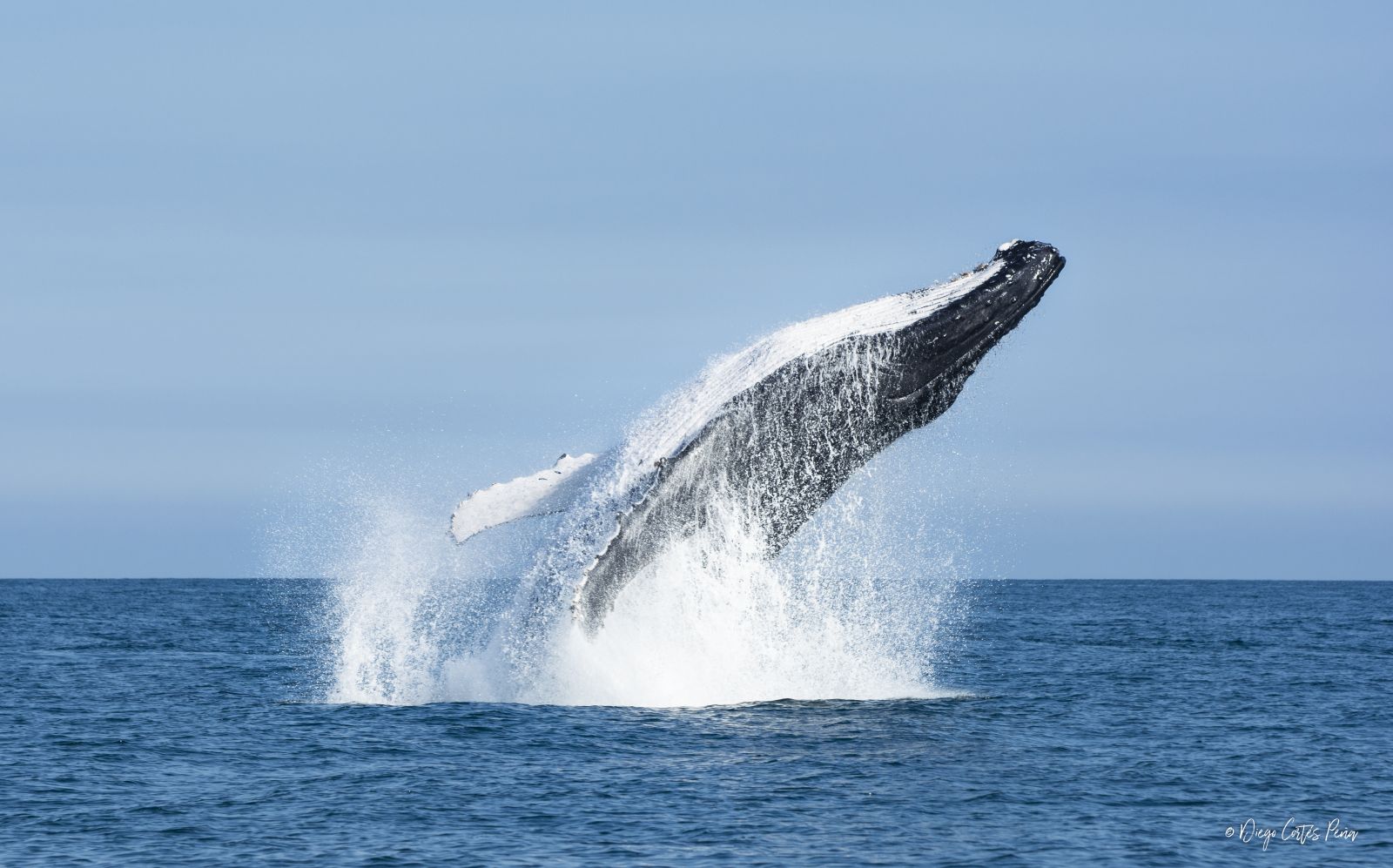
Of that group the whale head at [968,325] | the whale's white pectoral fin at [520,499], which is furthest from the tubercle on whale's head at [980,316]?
the whale's white pectoral fin at [520,499]

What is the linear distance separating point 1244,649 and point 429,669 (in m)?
24.9

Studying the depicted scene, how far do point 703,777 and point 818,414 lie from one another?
14.2ft

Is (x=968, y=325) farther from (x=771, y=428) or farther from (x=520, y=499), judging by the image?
(x=520, y=499)

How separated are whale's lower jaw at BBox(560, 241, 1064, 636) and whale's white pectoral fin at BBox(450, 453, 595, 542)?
1164mm

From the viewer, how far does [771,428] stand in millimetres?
17656

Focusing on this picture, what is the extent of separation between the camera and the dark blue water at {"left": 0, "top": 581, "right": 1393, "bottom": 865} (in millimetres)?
14047

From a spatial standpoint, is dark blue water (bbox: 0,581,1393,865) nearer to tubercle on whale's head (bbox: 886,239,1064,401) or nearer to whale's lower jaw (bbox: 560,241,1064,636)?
whale's lower jaw (bbox: 560,241,1064,636)

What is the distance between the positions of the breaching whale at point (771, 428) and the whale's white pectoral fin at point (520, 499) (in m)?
0.02

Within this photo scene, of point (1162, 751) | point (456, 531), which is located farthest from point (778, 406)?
point (1162, 751)

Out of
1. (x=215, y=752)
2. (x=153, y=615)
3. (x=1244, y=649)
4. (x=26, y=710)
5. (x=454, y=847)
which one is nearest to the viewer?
(x=454, y=847)

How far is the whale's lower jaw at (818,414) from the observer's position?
17047mm

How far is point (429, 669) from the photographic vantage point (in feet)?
80.7

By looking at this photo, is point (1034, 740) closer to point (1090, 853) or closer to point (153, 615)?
point (1090, 853)

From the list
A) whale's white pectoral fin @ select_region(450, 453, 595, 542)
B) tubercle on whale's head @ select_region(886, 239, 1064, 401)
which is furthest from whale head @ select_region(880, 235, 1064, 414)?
whale's white pectoral fin @ select_region(450, 453, 595, 542)
